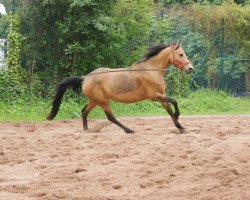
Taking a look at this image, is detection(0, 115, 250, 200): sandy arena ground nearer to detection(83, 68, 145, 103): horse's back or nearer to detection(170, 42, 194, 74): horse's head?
detection(83, 68, 145, 103): horse's back

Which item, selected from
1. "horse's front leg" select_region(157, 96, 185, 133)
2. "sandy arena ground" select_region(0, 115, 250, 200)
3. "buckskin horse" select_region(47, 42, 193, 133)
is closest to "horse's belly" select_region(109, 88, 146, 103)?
"buckskin horse" select_region(47, 42, 193, 133)

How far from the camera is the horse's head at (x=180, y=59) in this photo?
14.1m

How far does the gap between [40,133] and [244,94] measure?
501 inches

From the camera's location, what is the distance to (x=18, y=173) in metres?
9.48

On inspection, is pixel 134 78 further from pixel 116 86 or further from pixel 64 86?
pixel 64 86

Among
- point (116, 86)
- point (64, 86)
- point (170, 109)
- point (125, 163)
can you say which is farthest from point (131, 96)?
point (125, 163)

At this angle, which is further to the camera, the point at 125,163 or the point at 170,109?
the point at 170,109

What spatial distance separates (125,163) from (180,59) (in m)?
4.82

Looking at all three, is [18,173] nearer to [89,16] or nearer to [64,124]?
[64,124]

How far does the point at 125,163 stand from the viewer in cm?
984

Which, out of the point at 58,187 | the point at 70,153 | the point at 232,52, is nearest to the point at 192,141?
the point at 70,153

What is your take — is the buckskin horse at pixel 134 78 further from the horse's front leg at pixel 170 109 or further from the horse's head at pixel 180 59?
the horse's front leg at pixel 170 109

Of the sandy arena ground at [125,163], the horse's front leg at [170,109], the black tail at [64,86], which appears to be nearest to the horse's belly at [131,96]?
the horse's front leg at [170,109]

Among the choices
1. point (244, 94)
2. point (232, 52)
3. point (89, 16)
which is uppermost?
point (89, 16)
